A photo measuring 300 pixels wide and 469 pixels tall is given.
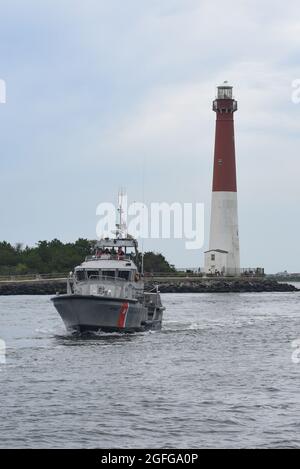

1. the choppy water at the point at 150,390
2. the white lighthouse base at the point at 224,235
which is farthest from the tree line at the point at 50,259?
the choppy water at the point at 150,390

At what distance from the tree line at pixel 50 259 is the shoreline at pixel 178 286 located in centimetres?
1069

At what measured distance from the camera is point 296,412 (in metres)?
30.5

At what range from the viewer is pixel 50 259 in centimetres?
14925

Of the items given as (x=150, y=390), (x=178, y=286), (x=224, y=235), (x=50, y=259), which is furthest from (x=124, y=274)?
(x=50, y=259)

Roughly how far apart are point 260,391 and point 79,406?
5.84m

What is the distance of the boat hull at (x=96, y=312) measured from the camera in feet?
161

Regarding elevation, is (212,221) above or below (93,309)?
above

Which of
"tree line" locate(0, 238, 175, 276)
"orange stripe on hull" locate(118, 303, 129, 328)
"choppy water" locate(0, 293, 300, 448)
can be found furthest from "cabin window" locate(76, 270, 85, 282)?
"tree line" locate(0, 238, 175, 276)

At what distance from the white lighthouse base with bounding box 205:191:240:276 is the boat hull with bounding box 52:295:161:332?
210 ft

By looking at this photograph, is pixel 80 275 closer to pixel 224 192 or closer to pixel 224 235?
pixel 224 192
